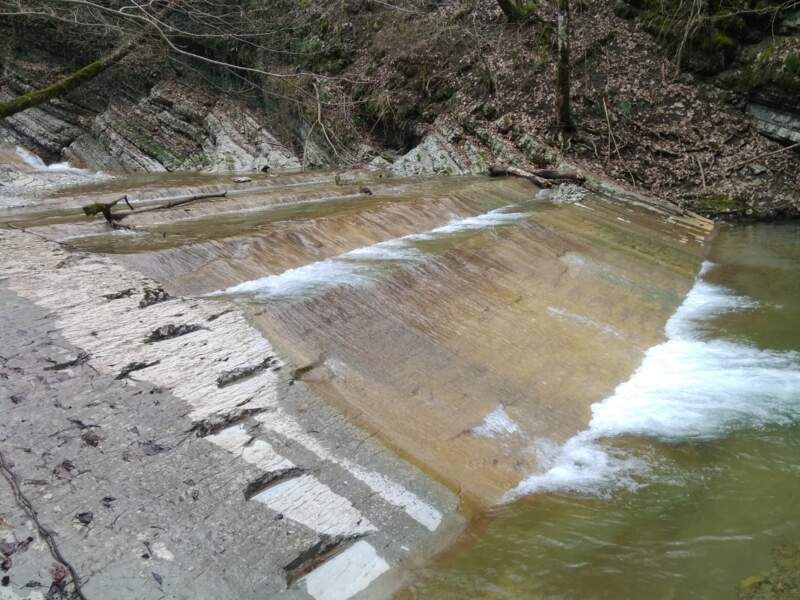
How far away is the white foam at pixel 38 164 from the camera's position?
17005mm

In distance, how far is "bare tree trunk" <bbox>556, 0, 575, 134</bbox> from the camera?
13.5 meters

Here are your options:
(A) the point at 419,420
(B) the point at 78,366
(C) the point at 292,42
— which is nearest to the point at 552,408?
(A) the point at 419,420

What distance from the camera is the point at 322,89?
693 inches

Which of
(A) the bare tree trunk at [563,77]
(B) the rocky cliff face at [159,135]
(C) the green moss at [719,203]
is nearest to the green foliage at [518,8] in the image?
(A) the bare tree trunk at [563,77]

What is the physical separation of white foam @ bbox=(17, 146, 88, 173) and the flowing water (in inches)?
634

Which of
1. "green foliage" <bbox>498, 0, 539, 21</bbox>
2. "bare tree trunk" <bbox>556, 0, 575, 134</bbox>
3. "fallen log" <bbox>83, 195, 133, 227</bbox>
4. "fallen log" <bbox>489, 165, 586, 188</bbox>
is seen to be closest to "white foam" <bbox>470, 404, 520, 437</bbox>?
"fallen log" <bbox>83, 195, 133, 227</bbox>

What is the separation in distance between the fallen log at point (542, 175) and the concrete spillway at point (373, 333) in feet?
11.0

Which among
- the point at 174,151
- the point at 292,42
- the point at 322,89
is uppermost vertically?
the point at 292,42

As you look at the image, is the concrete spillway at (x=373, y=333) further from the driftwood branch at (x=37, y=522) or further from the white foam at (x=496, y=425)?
the driftwood branch at (x=37, y=522)

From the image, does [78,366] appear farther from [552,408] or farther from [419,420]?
[552,408]

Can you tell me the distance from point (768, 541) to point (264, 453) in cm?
307

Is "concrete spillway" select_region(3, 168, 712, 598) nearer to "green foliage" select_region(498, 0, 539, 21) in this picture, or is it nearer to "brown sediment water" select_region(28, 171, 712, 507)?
"brown sediment water" select_region(28, 171, 712, 507)

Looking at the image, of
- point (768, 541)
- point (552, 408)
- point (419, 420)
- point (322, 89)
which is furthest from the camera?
point (322, 89)

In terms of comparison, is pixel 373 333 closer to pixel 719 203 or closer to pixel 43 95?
pixel 719 203
